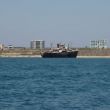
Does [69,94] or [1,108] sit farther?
[69,94]

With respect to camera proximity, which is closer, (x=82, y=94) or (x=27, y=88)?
(x=82, y=94)

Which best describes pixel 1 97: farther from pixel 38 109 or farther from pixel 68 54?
pixel 68 54

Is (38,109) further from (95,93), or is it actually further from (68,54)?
(68,54)

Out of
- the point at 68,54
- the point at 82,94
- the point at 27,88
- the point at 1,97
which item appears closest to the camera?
the point at 1,97

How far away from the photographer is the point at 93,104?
30.2m

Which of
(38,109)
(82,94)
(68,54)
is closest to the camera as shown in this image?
(38,109)

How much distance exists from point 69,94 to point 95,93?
191 cm

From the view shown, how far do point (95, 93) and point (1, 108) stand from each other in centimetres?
943

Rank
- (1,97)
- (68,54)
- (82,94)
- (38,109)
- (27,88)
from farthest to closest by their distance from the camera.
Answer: (68,54) < (27,88) < (82,94) < (1,97) < (38,109)

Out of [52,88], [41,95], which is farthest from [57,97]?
[52,88]

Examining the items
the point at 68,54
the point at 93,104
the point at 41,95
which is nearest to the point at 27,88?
the point at 41,95

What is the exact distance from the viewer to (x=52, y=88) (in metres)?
40.2

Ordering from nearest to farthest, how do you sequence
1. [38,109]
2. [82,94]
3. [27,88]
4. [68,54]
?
[38,109], [82,94], [27,88], [68,54]

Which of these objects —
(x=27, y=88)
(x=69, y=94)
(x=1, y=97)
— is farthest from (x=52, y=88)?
(x=1, y=97)
